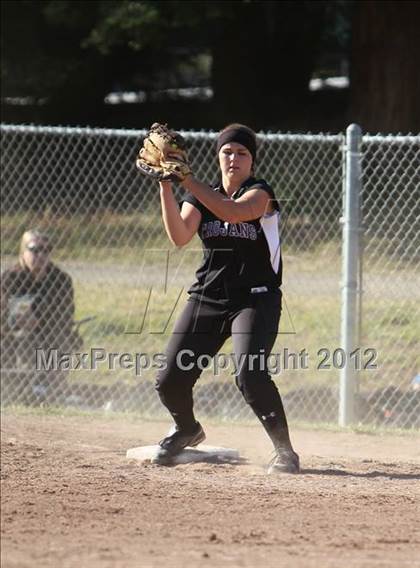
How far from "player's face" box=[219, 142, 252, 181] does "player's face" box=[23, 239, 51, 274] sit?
3.00 m

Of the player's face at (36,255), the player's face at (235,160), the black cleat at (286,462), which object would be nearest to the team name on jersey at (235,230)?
the player's face at (235,160)

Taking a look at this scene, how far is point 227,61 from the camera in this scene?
60.9ft

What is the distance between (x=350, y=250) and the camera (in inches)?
329

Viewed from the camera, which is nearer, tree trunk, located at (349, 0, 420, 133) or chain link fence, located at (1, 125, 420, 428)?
chain link fence, located at (1, 125, 420, 428)

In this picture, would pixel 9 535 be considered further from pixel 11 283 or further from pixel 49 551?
pixel 11 283

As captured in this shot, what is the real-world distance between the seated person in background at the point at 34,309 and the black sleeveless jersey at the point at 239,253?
9.59 ft

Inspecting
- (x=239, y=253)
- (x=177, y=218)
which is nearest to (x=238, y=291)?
(x=239, y=253)

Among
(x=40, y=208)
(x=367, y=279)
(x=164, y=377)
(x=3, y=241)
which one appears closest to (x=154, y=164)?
(x=164, y=377)

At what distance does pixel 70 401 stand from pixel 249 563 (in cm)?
505

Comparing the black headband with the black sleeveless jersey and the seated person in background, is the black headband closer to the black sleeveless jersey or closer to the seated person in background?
the black sleeveless jersey

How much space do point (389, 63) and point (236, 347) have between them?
9.84 metres

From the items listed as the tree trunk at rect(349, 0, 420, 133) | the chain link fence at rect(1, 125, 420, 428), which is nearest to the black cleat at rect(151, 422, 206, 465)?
the chain link fence at rect(1, 125, 420, 428)

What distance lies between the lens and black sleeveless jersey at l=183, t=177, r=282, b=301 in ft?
22.0

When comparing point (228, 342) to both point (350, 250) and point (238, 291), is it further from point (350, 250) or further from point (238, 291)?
point (238, 291)
